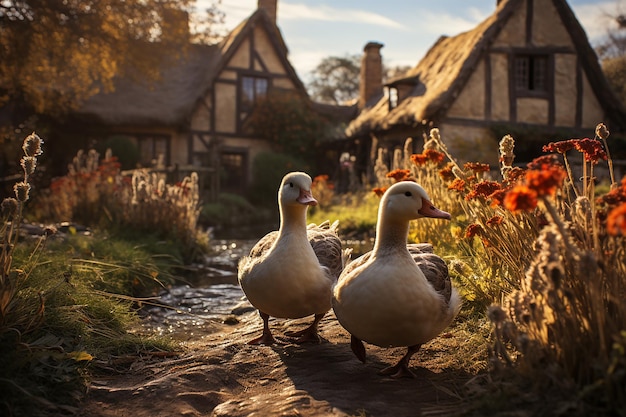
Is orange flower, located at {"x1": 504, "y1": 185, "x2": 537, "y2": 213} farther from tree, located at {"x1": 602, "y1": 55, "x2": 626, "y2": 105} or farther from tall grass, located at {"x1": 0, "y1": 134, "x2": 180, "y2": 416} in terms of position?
tree, located at {"x1": 602, "y1": 55, "x2": 626, "y2": 105}

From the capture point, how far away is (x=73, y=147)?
21.2 metres

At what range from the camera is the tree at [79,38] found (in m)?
11.6

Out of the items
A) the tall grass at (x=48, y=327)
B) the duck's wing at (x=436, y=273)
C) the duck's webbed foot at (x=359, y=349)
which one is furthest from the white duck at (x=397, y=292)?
the tall grass at (x=48, y=327)

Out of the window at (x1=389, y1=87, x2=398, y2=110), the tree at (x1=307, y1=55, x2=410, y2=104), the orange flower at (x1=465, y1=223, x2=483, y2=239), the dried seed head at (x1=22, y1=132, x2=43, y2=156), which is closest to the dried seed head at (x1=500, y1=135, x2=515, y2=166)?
the orange flower at (x1=465, y1=223, x2=483, y2=239)

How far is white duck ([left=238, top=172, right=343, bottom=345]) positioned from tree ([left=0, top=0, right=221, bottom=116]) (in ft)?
33.4

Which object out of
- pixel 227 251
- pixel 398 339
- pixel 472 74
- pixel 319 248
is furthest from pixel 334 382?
pixel 472 74

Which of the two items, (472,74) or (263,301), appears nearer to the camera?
(263,301)

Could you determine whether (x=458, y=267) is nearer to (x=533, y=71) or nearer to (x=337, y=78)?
(x=533, y=71)

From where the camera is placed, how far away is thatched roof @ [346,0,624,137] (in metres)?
15.5

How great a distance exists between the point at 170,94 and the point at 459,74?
11.9 meters

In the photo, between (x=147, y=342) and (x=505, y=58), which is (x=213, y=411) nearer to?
(x=147, y=342)

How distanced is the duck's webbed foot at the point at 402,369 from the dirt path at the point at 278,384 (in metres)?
0.04

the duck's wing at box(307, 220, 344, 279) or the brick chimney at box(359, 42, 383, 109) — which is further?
the brick chimney at box(359, 42, 383, 109)

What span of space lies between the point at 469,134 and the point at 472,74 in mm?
1755
